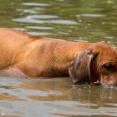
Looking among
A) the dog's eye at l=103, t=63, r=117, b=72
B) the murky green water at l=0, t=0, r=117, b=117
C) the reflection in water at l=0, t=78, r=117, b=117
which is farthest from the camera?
the dog's eye at l=103, t=63, r=117, b=72

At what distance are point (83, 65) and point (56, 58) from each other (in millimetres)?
806

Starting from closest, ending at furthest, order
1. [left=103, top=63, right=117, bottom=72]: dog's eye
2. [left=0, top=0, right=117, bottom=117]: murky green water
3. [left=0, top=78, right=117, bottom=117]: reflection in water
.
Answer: [left=0, top=78, right=117, bottom=117]: reflection in water < [left=0, top=0, right=117, bottom=117]: murky green water < [left=103, top=63, right=117, bottom=72]: dog's eye

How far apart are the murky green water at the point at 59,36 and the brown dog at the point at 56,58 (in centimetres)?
23

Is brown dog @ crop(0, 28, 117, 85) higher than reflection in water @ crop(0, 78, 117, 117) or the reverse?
higher

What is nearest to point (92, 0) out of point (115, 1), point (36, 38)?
point (115, 1)

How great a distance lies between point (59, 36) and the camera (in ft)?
47.8

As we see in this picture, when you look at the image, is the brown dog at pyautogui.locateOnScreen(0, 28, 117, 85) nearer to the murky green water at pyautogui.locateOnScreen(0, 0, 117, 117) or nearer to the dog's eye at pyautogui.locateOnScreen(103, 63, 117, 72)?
the dog's eye at pyautogui.locateOnScreen(103, 63, 117, 72)

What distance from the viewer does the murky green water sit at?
31.3 ft

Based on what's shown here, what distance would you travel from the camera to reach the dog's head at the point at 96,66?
437 inches

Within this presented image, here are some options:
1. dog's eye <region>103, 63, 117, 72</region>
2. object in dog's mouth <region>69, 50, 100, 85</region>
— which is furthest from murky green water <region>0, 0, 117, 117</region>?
dog's eye <region>103, 63, 117, 72</region>

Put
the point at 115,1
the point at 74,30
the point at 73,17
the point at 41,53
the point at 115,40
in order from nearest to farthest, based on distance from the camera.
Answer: the point at 41,53
the point at 115,40
the point at 74,30
the point at 73,17
the point at 115,1

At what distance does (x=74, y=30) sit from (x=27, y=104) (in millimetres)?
6045

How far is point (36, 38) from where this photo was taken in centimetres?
1248

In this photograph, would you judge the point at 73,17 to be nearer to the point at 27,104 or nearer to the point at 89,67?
the point at 89,67
